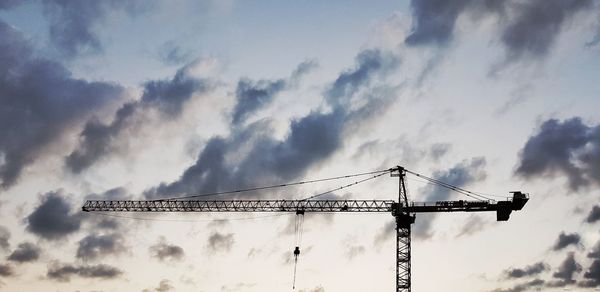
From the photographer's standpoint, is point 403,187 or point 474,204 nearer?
point 474,204

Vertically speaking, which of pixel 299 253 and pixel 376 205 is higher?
pixel 376 205

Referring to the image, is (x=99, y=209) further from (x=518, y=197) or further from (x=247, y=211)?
(x=518, y=197)

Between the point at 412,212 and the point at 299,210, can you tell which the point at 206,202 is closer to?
the point at 299,210

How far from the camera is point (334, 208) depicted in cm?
13262

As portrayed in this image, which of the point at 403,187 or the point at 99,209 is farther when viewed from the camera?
the point at 99,209

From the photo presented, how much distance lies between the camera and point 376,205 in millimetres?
129875

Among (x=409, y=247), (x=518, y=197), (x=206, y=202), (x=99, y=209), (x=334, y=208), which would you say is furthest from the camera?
(x=99, y=209)

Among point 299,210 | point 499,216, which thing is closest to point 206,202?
point 299,210

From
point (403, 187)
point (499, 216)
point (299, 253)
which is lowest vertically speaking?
point (299, 253)

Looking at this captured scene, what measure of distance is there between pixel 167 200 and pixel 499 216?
7908cm

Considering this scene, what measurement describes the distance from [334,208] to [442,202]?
24960 mm

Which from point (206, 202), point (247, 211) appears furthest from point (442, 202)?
point (206, 202)

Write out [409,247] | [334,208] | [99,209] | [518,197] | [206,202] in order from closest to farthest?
[518,197] → [409,247] → [334,208] → [206,202] → [99,209]

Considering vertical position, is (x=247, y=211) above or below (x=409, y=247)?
above
